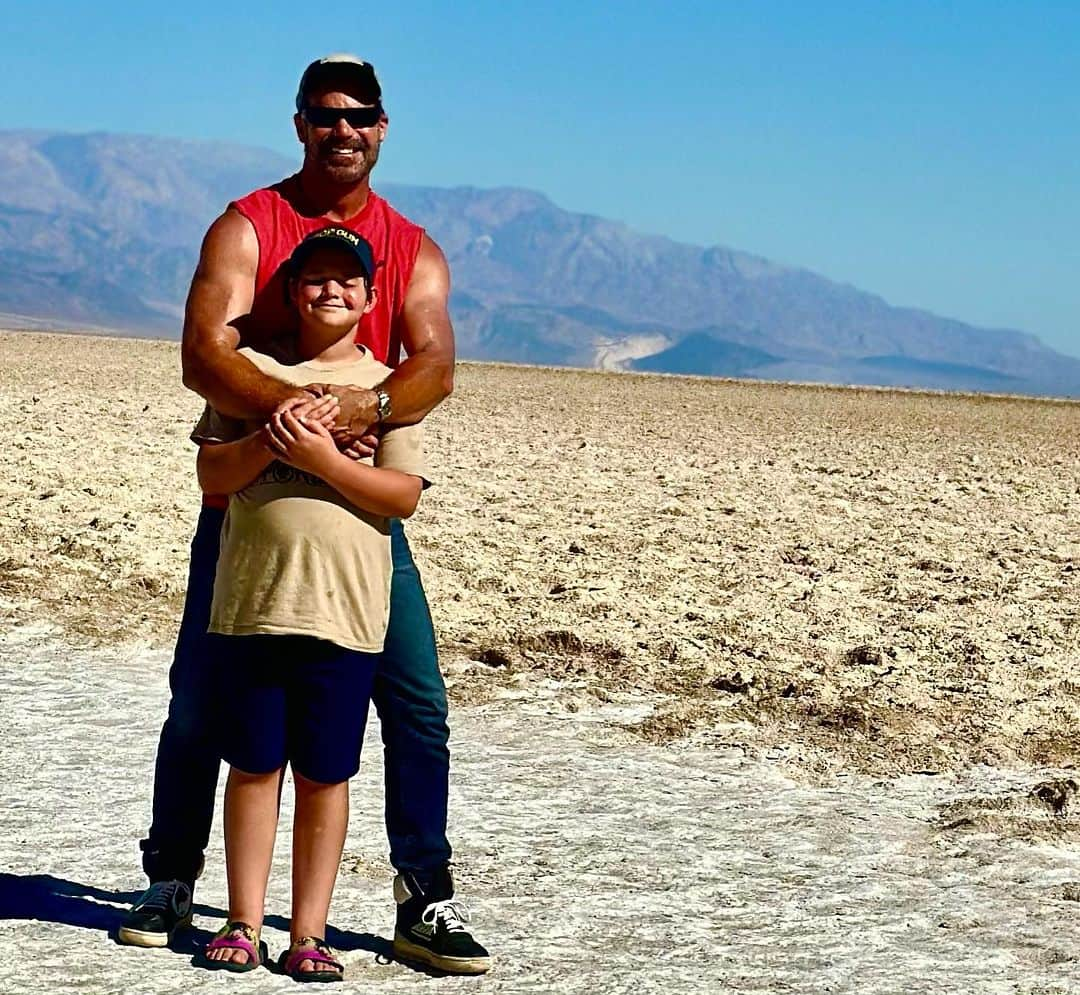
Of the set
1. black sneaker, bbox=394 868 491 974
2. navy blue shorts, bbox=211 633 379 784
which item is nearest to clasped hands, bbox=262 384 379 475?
navy blue shorts, bbox=211 633 379 784

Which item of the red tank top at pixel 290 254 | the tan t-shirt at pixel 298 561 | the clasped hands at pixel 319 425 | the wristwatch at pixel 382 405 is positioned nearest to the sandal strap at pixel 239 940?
the tan t-shirt at pixel 298 561

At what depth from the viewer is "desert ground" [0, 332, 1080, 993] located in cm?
426

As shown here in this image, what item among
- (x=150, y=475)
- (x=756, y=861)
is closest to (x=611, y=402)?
(x=150, y=475)

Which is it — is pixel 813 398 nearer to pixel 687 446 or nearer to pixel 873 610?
pixel 687 446

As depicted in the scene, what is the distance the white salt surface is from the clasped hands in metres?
1.15

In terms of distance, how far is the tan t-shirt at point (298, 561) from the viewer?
11.8 feet

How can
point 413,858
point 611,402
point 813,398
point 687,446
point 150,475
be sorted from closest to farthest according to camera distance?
point 413,858 < point 150,475 < point 687,446 < point 611,402 < point 813,398

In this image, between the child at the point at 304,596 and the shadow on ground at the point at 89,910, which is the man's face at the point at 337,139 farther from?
the shadow on ground at the point at 89,910

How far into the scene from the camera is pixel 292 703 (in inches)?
146

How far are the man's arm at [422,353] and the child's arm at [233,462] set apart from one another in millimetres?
190

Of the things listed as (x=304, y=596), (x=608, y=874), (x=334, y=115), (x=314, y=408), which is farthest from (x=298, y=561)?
(x=608, y=874)

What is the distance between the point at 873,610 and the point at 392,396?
5.69 meters

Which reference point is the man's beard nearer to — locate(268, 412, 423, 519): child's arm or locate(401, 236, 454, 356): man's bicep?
locate(401, 236, 454, 356): man's bicep

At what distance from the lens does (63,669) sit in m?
7.12
